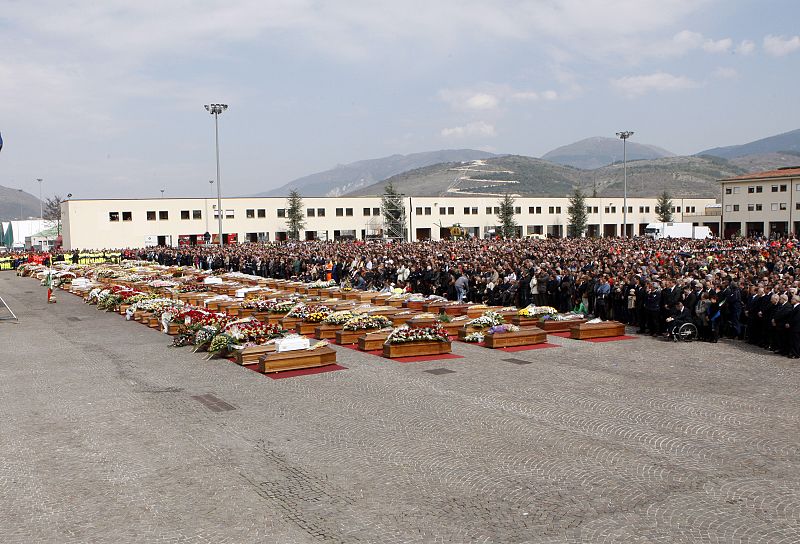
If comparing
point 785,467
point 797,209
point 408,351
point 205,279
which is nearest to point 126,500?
point 785,467

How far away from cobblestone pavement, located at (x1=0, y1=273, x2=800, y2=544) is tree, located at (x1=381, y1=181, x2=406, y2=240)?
249 ft

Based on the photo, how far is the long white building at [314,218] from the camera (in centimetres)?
7769

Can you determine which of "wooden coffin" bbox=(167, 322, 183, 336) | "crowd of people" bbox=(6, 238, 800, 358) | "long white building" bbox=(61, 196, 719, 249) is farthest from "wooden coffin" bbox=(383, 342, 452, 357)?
"long white building" bbox=(61, 196, 719, 249)

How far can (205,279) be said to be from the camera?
34031mm

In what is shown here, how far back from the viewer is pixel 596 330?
1852cm

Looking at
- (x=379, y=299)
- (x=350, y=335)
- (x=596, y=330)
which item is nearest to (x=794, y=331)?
(x=596, y=330)

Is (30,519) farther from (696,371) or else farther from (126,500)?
(696,371)

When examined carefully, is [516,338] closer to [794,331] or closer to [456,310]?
[456,310]

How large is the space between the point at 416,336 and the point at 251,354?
12.7 ft

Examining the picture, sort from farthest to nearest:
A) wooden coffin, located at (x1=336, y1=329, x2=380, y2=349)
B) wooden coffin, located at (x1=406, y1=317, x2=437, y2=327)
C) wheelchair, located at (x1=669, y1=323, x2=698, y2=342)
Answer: wooden coffin, located at (x1=406, y1=317, x2=437, y2=327) → wooden coffin, located at (x1=336, y1=329, x2=380, y2=349) → wheelchair, located at (x1=669, y1=323, x2=698, y2=342)

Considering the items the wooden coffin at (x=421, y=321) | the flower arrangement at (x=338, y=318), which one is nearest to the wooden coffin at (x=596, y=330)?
the wooden coffin at (x=421, y=321)

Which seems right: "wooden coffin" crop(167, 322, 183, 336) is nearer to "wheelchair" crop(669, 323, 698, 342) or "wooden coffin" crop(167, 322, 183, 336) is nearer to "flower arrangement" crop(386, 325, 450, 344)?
"flower arrangement" crop(386, 325, 450, 344)

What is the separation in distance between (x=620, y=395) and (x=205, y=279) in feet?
85.1

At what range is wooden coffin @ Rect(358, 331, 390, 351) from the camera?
56.3 feet
